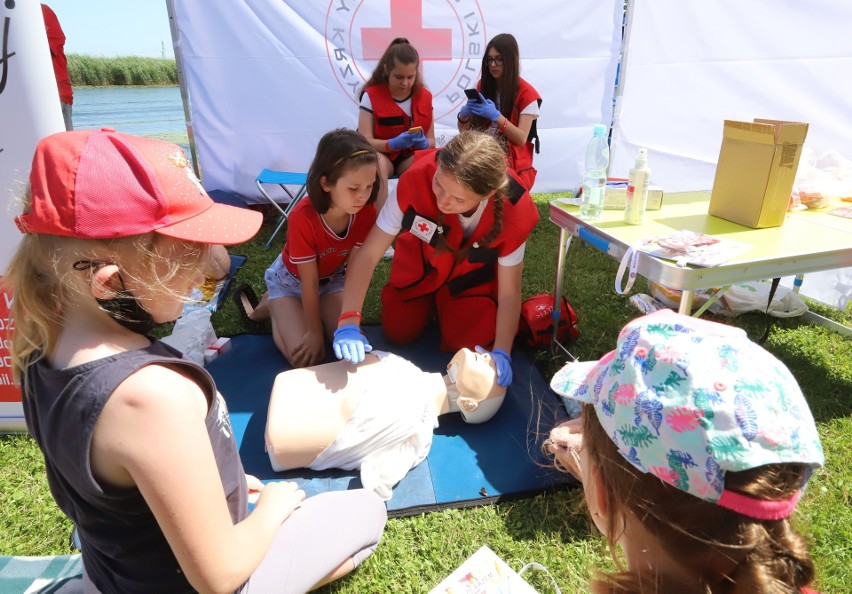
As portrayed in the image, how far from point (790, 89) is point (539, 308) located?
6.80 feet

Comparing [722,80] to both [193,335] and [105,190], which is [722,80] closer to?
[193,335]

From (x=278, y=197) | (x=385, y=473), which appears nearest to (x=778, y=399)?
(x=385, y=473)

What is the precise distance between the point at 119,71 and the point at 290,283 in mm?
18483

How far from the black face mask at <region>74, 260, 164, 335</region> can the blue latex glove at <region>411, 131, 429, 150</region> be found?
9.70 feet

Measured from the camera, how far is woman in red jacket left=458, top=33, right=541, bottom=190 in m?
3.54

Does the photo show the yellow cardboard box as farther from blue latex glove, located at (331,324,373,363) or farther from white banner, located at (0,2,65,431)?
white banner, located at (0,2,65,431)

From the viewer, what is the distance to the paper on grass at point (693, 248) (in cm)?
171

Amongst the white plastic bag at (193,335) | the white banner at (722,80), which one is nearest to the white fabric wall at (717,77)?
the white banner at (722,80)

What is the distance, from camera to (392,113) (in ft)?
12.7

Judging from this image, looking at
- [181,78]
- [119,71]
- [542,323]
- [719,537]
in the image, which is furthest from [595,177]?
[119,71]

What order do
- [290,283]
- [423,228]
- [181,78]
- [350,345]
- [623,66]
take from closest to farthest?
[350,345] < [423,228] < [290,283] < [181,78] < [623,66]

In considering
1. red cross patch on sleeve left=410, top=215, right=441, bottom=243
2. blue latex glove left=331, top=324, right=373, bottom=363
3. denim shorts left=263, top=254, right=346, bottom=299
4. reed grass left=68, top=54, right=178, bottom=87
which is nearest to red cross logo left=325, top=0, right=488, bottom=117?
denim shorts left=263, top=254, right=346, bottom=299

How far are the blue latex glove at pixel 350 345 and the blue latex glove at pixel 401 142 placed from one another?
72.3 inches

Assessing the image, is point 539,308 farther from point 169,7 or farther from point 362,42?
point 169,7
